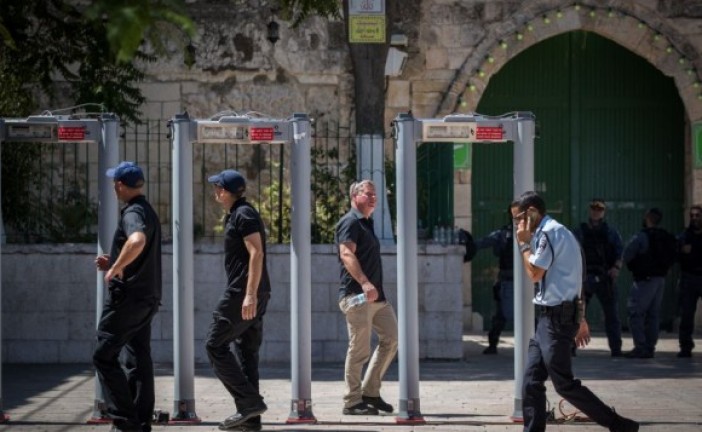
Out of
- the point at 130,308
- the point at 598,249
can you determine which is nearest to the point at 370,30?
the point at 598,249

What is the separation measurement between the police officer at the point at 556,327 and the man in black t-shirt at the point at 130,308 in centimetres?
251

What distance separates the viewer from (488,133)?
36.2 ft

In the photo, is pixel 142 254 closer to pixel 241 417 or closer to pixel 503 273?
pixel 241 417

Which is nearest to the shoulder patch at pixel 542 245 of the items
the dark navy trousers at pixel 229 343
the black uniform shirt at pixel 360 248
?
the dark navy trousers at pixel 229 343

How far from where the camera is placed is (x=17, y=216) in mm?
16156

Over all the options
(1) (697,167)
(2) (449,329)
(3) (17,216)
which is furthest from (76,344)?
(1) (697,167)

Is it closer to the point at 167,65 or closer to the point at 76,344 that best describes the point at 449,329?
the point at 76,344

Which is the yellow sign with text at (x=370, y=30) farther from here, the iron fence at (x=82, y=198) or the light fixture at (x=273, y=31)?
the light fixture at (x=273, y=31)

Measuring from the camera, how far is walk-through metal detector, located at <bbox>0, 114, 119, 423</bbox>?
1109 cm

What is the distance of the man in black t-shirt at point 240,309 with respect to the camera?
33.8ft

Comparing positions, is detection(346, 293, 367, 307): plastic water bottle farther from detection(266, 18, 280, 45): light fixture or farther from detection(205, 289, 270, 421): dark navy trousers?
detection(266, 18, 280, 45): light fixture

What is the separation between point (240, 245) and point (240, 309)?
0.45 m

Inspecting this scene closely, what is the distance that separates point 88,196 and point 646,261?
6.15 metres

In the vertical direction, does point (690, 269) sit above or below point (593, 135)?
below
